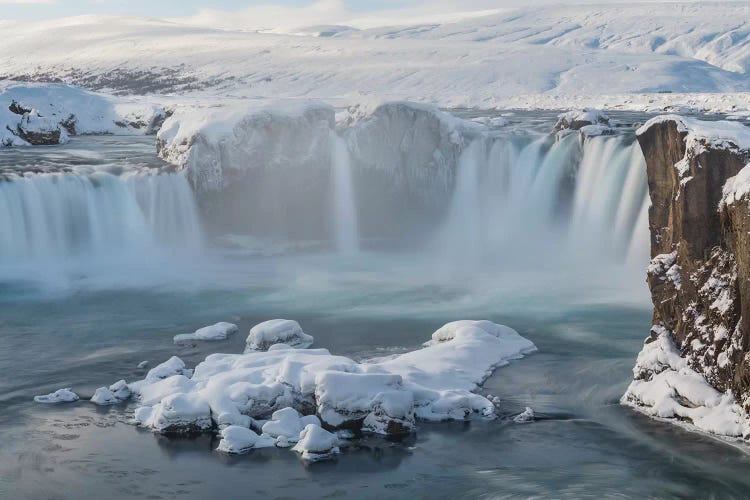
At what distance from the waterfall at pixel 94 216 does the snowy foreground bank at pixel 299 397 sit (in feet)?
44.2

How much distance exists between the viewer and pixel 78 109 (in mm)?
58094

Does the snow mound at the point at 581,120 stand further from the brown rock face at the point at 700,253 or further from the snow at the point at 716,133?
the snow at the point at 716,133

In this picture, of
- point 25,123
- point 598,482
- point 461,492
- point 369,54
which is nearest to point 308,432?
point 461,492

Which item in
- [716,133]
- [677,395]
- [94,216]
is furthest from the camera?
[94,216]

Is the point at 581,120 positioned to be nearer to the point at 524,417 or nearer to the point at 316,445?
the point at 524,417

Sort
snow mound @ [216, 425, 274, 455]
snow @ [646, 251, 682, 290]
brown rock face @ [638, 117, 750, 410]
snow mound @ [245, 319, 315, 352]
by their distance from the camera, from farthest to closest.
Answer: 1. snow mound @ [245, 319, 315, 352]
2. snow @ [646, 251, 682, 290]
3. brown rock face @ [638, 117, 750, 410]
4. snow mound @ [216, 425, 274, 455]

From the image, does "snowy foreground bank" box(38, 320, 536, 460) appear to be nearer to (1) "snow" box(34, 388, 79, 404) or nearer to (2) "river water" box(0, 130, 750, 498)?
(1) "snow" box(34, 388, 79, 404)

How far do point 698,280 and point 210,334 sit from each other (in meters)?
10.7

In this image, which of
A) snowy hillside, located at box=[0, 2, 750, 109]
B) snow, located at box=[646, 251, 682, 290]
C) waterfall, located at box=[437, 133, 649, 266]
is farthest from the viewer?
snowy hillside, located at box=[0, 2, 750, 109]

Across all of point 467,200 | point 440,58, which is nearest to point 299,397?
point 467,200

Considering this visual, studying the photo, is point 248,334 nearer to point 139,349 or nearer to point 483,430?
point 139,349

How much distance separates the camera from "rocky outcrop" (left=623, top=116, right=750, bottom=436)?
15.2 m

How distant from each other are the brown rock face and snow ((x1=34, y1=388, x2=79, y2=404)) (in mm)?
10244

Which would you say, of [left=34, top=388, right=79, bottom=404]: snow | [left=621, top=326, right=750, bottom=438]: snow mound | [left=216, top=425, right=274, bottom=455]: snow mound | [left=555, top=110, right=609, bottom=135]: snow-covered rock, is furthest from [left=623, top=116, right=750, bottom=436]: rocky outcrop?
[left=555, top=110, right=609, bottom=135]: snow-covered rock
